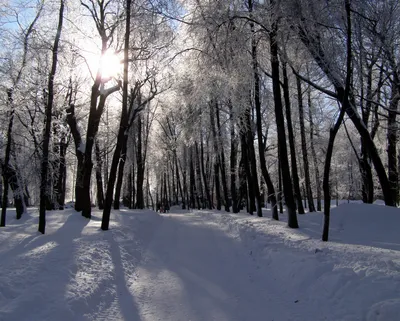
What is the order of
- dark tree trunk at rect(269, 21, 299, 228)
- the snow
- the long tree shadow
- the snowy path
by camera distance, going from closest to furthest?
the long tree shadow, the snow, the snowy path, dark tree trunk at rect(269, 21, 299, 228)

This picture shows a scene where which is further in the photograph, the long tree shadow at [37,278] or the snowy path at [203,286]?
the snowy path at [203,286]

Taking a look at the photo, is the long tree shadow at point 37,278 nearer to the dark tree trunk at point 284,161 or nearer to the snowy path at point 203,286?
the snowy path at point 203,286

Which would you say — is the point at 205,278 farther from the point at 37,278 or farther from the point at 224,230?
the point at 224,230

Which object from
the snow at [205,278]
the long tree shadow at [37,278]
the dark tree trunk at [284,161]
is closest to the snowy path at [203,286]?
the snow at [205,278]

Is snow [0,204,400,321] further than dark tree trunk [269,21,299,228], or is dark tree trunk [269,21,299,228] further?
dark tree trunk [269,21,299,228]

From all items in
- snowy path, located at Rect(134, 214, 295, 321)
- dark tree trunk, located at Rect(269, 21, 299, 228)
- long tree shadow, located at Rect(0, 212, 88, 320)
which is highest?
dark tree trunk, located at Rect(269, 21, 299, 228)

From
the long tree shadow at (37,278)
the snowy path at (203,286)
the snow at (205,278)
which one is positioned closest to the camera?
the long tree shadow at (37,278)

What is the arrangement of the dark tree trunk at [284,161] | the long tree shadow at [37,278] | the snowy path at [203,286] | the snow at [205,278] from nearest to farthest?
the long tree shadow at [37,278] < the snow at [205,278] < the snowy path at [203,286] < the dark tree trunk at [284,161]

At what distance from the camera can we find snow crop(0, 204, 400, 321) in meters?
4.67

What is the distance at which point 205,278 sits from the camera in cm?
711

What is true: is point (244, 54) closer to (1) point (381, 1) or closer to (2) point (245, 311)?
(1) point (381, 1)

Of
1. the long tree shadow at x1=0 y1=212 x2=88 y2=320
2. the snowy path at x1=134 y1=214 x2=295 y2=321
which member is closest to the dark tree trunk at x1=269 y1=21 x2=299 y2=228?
the snowy path at x1=134 y1=214 x2=295 y2=321

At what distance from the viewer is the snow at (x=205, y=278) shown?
184 inches

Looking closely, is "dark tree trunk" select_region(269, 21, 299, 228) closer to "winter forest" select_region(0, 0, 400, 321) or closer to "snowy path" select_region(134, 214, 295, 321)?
"winter forest" select_region(0, 0, 400, 321)
